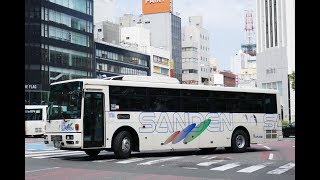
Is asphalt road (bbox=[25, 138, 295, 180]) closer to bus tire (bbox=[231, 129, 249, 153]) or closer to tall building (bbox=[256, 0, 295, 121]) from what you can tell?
bus tire (bbox=[231, 129, 249, 153])

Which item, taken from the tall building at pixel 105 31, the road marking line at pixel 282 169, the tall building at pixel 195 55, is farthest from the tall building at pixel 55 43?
the road marking line at pixel 282 169

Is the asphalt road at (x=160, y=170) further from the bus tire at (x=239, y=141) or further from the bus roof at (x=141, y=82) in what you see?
the bus tire at (x=239, y=141)

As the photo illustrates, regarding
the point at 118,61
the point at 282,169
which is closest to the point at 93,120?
the point at 282,169

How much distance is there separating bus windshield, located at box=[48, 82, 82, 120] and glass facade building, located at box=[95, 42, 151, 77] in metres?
78.5

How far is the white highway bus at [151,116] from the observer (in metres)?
16.2

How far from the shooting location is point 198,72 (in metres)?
143

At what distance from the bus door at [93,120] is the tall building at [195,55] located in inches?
4800

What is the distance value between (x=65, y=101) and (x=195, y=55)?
128m

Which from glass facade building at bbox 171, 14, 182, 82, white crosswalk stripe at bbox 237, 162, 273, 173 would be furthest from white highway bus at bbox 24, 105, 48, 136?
glass facade building at bbox 171, 14, 182, 82

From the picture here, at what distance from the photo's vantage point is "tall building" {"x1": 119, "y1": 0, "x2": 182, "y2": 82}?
132 meters

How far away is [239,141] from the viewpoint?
67.3 feet
